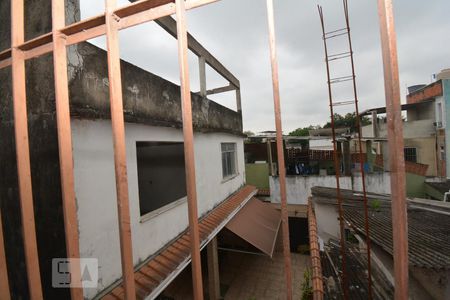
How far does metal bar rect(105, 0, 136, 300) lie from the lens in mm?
1675

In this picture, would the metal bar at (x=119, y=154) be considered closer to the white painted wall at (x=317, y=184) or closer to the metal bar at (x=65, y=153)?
the metal bar at (x=65, y=153)

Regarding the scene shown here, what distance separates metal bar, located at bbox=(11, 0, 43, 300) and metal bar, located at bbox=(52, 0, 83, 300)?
537mm

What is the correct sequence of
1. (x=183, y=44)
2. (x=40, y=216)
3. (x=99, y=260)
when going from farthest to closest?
(x=99, y=260)
(x=40, y=216)
(x=183, y=44)

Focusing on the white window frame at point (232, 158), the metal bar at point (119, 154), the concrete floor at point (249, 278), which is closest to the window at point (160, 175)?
the white window frame at point (232, 158)

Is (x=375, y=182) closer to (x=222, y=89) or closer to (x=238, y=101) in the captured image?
(x=238, y=101)

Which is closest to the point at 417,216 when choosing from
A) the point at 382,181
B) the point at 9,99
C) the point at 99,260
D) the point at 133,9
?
the point at 382,181

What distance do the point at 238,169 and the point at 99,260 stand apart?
310 inches

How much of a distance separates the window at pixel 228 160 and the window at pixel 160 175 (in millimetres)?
1682

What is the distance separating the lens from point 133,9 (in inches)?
66.7

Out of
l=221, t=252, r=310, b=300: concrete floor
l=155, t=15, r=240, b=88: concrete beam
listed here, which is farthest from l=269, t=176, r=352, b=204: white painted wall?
l=155, t=15, r=240, b=88: concrete beam

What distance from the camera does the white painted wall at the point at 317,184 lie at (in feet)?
42.8

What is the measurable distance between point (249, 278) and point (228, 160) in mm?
4675

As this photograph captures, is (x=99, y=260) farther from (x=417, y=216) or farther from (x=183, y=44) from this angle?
(x=417, y=216)

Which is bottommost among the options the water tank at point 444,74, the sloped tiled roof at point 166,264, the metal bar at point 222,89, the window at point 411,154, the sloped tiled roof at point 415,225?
the sloped tiled roof at point 415,225
